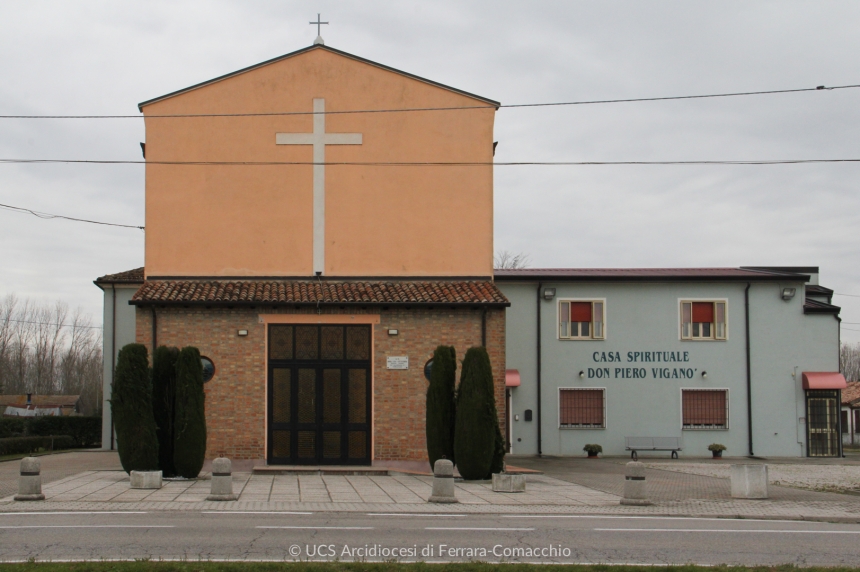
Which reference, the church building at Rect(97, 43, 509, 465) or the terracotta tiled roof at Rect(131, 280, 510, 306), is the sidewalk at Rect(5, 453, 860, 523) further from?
the terracotta tiled roof at Rect(131, 280, 510, 306)

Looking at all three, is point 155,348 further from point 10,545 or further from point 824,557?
Result: point 824,557

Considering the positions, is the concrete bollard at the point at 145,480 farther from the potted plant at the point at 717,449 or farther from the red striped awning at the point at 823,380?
the red striped awning at the point at 823,380

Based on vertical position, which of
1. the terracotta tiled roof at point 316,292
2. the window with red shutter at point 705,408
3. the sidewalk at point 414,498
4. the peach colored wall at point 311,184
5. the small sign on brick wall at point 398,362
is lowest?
the sidewalk at point 414,498

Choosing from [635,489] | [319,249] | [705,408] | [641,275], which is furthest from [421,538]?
[705,408]

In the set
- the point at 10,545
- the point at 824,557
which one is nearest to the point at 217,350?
the point at 10,545

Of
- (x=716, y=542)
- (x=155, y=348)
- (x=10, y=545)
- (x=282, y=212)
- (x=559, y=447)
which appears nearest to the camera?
(x=10, y=545)

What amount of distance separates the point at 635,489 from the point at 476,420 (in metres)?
4.04

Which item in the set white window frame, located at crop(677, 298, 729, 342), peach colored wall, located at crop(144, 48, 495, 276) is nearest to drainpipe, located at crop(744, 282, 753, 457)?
white window frame, located at crop(677, 298, 729, 342)

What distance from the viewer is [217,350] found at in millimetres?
20922

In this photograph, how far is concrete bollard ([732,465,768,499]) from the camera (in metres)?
16.9

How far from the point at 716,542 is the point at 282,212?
45.8 feet

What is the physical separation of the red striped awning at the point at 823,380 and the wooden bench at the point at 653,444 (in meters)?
4.76

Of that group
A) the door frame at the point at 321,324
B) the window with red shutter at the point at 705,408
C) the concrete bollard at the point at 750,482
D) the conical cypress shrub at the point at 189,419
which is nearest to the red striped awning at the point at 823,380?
the window with red shutter at the point at 705,408

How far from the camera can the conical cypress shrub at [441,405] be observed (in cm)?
1936
